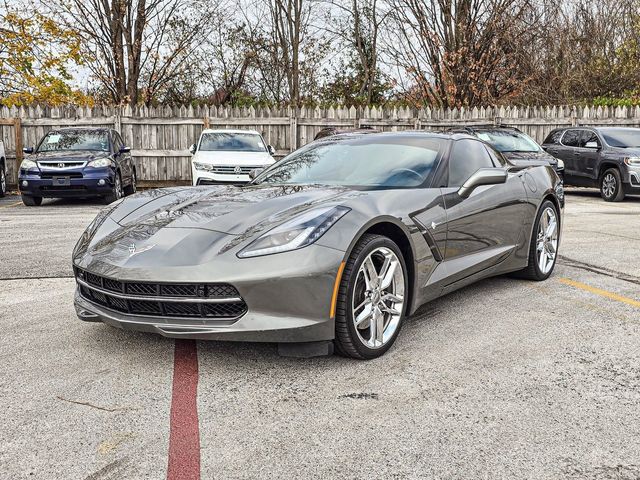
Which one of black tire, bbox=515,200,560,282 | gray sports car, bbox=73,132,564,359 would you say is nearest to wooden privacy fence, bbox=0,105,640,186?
black tire, bbox=515,200,560,282

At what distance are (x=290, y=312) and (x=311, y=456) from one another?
92 cm

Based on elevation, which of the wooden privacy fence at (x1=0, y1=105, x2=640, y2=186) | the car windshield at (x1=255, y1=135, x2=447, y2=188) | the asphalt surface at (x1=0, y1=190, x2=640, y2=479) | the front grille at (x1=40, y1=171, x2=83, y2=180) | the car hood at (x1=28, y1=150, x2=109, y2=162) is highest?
the wooden privacy fence at (x1=0, y1=105, x2=640, y2=186)

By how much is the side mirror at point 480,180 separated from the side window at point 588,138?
11452 mm

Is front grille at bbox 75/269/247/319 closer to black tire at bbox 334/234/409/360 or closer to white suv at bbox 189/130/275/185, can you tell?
black tire at bbox 334/234/409/360

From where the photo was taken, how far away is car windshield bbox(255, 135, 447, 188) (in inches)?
176

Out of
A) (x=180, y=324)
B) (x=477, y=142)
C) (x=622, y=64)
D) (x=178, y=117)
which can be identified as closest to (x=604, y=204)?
(x=477, y=142)

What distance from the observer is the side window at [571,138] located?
15.5m

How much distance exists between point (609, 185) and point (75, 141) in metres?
11.8

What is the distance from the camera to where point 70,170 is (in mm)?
12508

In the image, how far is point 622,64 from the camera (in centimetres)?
2566

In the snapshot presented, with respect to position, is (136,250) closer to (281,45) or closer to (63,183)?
(63,183)

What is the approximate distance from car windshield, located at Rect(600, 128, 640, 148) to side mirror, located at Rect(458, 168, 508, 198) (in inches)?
448

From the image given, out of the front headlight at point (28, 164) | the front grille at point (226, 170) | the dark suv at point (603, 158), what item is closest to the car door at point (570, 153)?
the dark suv at point (603, 158)

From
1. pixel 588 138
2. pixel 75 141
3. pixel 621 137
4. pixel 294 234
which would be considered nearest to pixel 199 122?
pixel 75 141
